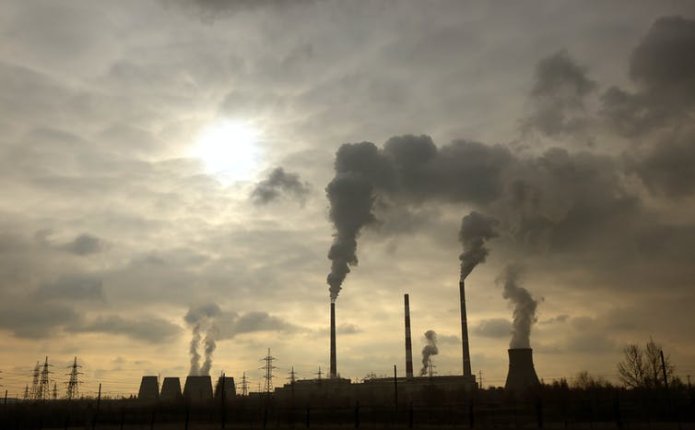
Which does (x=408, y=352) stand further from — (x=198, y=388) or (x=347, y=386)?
(x=198, y=388)

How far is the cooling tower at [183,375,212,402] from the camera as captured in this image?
70281 millimetres

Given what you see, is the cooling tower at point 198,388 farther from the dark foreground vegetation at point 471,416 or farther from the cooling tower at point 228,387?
the dark foreground vegetation at point 471,416

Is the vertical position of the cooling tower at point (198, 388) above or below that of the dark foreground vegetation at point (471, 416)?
above

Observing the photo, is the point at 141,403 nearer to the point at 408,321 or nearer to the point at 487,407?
the point at 408,321

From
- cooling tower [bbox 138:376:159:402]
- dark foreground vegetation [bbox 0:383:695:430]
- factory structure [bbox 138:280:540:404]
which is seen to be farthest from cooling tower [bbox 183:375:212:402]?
dark foreground vegetation [bbox 0:383:695:430]

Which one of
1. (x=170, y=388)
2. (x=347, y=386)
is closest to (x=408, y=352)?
(x=347, y=386)

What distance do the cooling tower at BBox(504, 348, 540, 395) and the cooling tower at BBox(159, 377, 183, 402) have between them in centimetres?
3824

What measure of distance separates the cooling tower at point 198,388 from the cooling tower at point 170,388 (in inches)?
66.9

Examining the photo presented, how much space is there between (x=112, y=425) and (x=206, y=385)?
96.2 feet

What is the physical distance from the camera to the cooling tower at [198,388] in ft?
231

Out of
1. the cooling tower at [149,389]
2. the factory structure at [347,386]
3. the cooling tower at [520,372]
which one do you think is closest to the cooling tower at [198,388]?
the factory structure at [347,386]

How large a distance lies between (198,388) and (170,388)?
440 cm

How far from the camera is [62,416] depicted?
46312 mm

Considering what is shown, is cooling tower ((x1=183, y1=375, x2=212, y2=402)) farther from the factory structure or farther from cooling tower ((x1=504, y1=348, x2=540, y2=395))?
cooling tower ((x1=504, y1=348, x2=540, y2=395))
